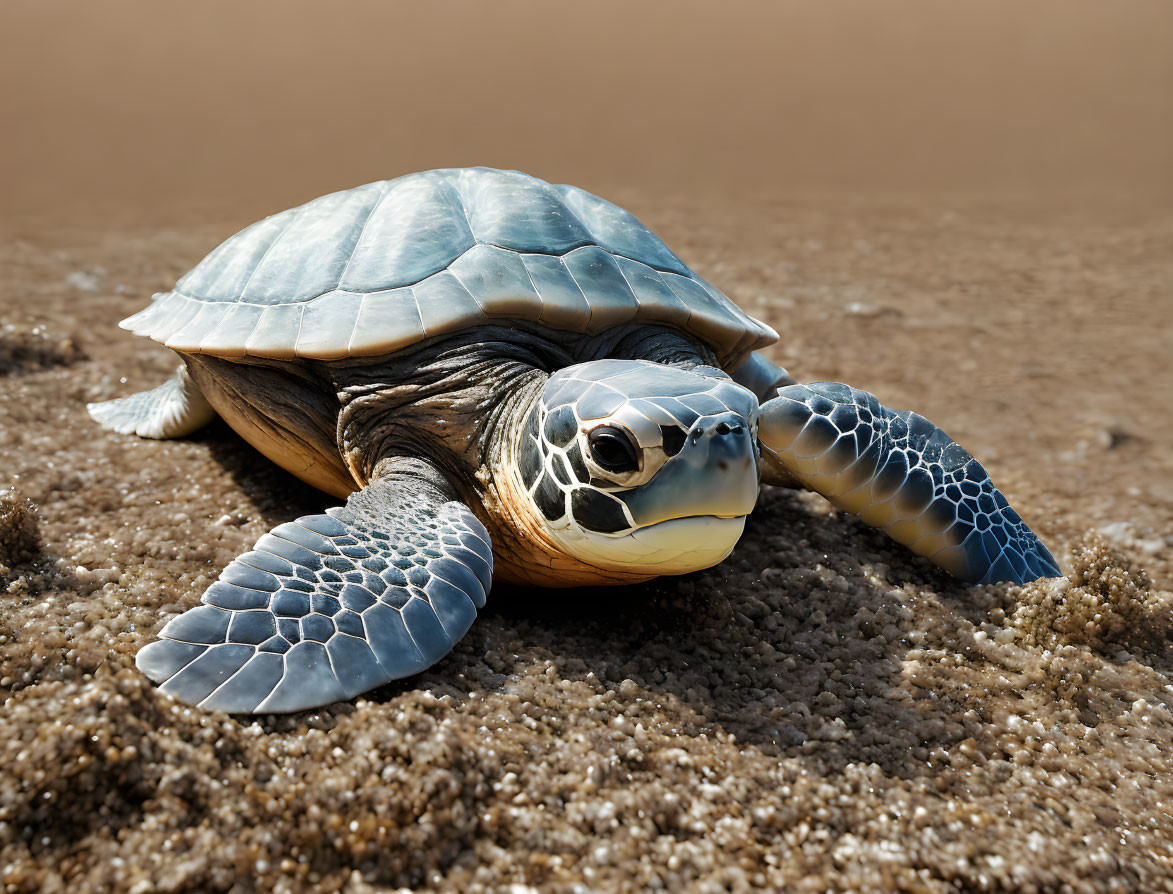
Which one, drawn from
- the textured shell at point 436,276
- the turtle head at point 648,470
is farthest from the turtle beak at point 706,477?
the textured shell at point 436,276

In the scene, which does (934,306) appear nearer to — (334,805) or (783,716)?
(783,716)

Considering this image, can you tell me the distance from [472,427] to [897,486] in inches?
58.3

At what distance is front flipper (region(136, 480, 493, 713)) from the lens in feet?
5.00

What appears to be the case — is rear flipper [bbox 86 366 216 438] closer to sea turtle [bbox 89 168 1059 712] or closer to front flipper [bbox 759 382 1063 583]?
sea turtle [bbox 89 168 1059 712]

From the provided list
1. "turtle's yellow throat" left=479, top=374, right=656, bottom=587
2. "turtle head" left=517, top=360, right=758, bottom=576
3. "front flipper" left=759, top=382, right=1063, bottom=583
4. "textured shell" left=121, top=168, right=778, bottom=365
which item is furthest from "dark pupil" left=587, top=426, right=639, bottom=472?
"front flipper" left=759, top=382, right=1063, bottom=583

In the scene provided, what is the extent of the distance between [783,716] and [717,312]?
4.91 feet

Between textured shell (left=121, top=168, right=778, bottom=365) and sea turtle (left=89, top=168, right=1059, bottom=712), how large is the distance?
0.01 metres

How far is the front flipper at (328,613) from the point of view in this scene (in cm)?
152

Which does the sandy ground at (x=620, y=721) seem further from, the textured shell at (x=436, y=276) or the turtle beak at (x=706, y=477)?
the textured shell at (x=436, y=276)

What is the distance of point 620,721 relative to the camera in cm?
170

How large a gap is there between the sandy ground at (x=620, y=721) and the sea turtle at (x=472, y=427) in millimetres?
146

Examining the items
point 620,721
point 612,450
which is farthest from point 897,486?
point 620,721

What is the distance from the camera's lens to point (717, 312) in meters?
2.77

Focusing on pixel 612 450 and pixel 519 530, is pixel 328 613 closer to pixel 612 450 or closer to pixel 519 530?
pixel 519 530
